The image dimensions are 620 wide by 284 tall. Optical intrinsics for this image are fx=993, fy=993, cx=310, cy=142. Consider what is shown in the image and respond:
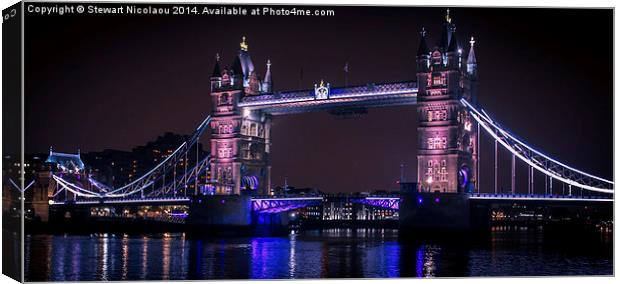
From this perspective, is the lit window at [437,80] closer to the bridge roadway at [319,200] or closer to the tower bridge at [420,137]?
the tower bridge at [420,137]

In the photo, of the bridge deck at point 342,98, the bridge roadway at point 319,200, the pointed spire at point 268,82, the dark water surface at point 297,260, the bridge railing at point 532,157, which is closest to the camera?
the dark water surface at point 297,260

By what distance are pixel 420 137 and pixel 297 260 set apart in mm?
21569

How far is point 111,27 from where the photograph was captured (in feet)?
109

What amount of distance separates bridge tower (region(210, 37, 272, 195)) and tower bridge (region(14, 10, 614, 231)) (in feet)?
0.24

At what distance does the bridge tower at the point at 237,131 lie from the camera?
2852 inches

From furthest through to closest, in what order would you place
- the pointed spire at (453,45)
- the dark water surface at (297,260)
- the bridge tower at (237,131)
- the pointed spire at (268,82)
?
the pointed spire at (268,82), the bridge tower at (237,131), the pointed spire at (453,45), the dark water surface at (297,260)

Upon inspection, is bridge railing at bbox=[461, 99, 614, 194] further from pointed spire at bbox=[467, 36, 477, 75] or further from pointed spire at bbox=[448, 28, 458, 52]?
pointed spire at bbox=[448, 28, 458, 52]

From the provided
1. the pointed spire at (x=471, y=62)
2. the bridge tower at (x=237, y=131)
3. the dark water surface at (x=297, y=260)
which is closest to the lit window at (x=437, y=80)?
the pointed spire at (x=471, y=62)

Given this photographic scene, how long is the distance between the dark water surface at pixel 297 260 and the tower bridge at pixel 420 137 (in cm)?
343

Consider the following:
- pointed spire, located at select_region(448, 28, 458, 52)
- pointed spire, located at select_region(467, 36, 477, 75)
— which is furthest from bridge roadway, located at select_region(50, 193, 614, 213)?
pointed spire, located at select_region(448, 28, 458, 52)

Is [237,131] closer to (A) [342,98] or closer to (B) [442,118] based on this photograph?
(A) [342,98]

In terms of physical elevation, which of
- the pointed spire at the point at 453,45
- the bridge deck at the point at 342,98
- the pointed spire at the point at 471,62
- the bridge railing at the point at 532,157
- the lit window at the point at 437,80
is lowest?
the bridge railing at the point at 532,157

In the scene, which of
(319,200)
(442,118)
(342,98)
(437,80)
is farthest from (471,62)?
(319,200)

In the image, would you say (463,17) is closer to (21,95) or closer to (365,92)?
(21,95)
